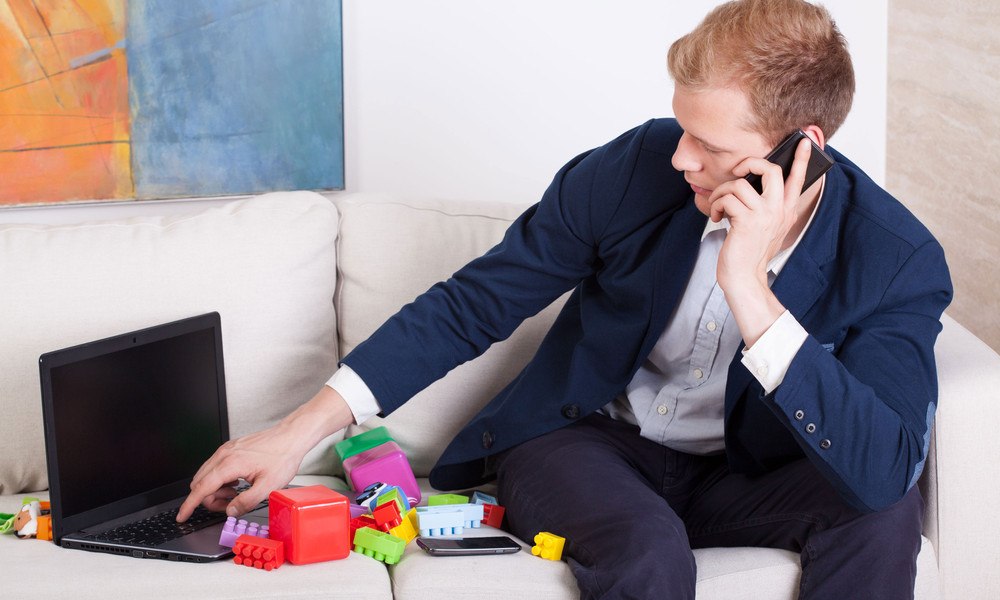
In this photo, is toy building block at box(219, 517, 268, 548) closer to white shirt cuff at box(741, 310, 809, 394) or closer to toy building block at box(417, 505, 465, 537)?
toy building block at box(417, 505, 465, 537)

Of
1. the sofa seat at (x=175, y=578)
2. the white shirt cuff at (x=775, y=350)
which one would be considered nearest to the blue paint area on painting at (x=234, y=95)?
the sofa seat at (x=175, y=578)

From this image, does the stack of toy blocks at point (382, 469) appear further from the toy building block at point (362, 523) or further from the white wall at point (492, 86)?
the white wall at point (492, 86)

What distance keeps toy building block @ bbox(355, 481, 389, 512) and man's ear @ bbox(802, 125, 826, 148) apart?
75 centimetres

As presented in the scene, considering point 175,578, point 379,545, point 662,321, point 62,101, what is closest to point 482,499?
point 379,545

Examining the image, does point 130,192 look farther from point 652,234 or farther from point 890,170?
point 890,170

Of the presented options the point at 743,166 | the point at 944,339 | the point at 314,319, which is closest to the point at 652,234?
the point at 743,166

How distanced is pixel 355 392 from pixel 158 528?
324 mm

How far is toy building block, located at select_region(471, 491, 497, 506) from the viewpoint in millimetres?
1589

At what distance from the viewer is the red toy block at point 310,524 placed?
1.28 metres

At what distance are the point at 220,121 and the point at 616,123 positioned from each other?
870 mm

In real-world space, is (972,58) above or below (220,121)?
above

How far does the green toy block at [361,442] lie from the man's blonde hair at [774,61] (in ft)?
2.50

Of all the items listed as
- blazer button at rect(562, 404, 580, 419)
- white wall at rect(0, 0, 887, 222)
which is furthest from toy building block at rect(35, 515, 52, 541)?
white wall at rect(0, 0, 887, 222)

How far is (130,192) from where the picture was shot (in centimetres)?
205
